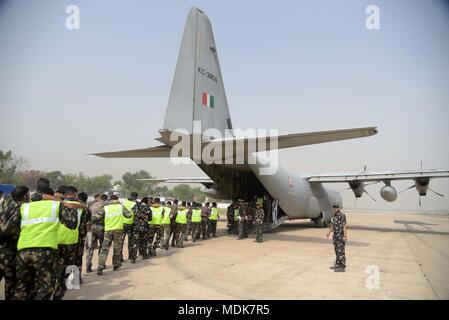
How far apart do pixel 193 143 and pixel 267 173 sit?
4.55 metres

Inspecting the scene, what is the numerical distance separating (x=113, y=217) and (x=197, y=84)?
17.2 feet

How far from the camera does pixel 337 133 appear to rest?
25.8ft

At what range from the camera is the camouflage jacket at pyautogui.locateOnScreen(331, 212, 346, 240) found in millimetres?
7164

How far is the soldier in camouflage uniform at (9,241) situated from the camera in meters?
4.25

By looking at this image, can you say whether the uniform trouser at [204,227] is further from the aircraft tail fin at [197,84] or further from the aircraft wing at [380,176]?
the aircraft wing at [380,176]

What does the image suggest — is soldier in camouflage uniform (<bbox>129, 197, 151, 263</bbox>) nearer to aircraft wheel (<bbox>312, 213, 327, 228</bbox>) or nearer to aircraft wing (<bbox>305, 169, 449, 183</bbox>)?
aircraft wing (<bbox>305, 169, 449, 183</bbox>)

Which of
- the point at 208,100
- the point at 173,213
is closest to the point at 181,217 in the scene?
the point at 173,213

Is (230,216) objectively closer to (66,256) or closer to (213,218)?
(213,218)

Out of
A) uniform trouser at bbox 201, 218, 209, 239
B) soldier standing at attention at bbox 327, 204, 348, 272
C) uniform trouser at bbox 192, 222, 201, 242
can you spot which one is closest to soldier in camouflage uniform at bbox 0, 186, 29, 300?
soldier standing at attention at bbox 327, 204, 348, 272

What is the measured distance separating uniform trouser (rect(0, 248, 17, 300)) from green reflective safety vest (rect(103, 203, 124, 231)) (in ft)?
8.10

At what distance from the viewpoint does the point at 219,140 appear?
30.7 feet

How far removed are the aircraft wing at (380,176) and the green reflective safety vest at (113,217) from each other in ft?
42.0

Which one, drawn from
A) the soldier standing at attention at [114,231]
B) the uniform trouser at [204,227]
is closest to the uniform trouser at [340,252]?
the soldier standing at attention at [114,231]
